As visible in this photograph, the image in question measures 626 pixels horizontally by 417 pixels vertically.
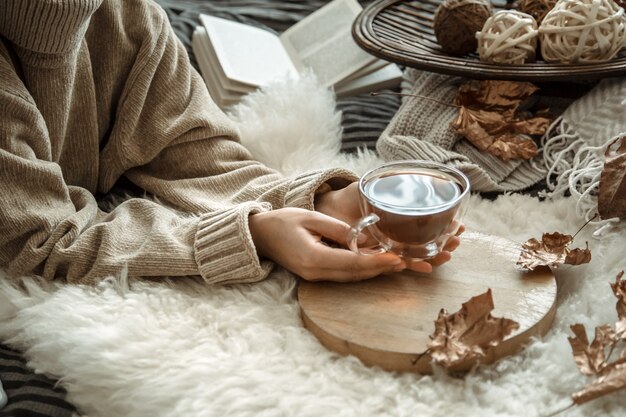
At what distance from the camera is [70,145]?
93 centimetres

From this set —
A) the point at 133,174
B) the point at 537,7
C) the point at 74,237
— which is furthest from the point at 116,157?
the point at 537,7

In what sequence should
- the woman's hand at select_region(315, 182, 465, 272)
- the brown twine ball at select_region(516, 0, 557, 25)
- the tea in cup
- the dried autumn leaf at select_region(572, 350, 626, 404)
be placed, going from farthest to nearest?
1. the brown twine ball at select_region(516, 0, 557, 25)
2. the woman's hand at select_region(315, 182, 465, 272)
3. the tea in cup
4. the dried autumn leaf at select_region(572, 350, 626, 404)

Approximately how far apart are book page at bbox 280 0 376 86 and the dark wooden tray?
0.08 metres

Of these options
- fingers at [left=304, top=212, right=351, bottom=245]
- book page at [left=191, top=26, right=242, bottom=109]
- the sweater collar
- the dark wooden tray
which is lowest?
book page at [left=191, top=26, right=242, bottom=109]

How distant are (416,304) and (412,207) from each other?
0.29 ft

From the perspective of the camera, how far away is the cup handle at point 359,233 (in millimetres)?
700

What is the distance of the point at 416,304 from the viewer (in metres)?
0.70

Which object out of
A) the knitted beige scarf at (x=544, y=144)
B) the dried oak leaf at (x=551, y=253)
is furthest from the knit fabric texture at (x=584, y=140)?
the dried oak leaf at (x=551, y=253)

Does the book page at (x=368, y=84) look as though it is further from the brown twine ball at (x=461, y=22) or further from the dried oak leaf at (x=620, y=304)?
the dried oak leaf at (x=620, y=304)

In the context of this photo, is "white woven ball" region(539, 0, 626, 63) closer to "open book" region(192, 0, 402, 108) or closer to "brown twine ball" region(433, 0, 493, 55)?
"brown twine ball" region(433, 0, 493, 55)

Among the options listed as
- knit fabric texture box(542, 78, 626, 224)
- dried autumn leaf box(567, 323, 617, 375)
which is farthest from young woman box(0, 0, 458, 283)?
knit fabric texture box(542, 78, 626, 224)

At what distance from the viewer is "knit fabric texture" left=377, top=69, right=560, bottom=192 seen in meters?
0.97

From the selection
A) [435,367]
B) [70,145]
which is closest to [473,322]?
[435,367]

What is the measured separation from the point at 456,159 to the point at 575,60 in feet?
0.68
